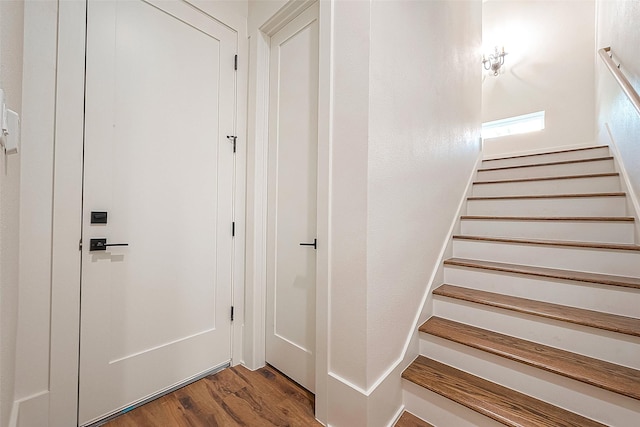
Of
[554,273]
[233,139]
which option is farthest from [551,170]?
[233,139]

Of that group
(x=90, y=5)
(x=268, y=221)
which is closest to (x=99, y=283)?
(x=268, y=221)

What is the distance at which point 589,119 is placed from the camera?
3273mm

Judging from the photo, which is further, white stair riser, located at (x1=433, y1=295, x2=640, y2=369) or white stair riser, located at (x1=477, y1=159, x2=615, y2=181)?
white stair riser, located at (x1=477, y1=159, x2=615, y2=181)

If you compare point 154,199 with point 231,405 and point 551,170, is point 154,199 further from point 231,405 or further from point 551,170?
point 551,170

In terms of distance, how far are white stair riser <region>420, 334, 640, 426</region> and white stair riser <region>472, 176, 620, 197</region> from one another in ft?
5.47

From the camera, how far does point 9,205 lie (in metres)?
0.89

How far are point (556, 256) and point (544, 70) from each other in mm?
3435

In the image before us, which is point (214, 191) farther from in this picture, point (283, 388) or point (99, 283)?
point (283, 388)

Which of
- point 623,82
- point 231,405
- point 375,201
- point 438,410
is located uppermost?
point 623,82

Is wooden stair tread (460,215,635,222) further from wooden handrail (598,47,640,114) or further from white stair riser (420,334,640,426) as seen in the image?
white stair riser (420,334,640,426)

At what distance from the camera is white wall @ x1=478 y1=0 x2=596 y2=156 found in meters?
3.31

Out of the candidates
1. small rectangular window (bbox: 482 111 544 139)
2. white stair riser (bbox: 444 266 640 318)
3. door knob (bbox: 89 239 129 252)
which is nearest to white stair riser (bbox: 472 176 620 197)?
white stair riser (bbox: 444 266 640 318)

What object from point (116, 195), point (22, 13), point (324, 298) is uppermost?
point (22, 13)

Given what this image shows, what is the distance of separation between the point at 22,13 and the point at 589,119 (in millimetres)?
5248
